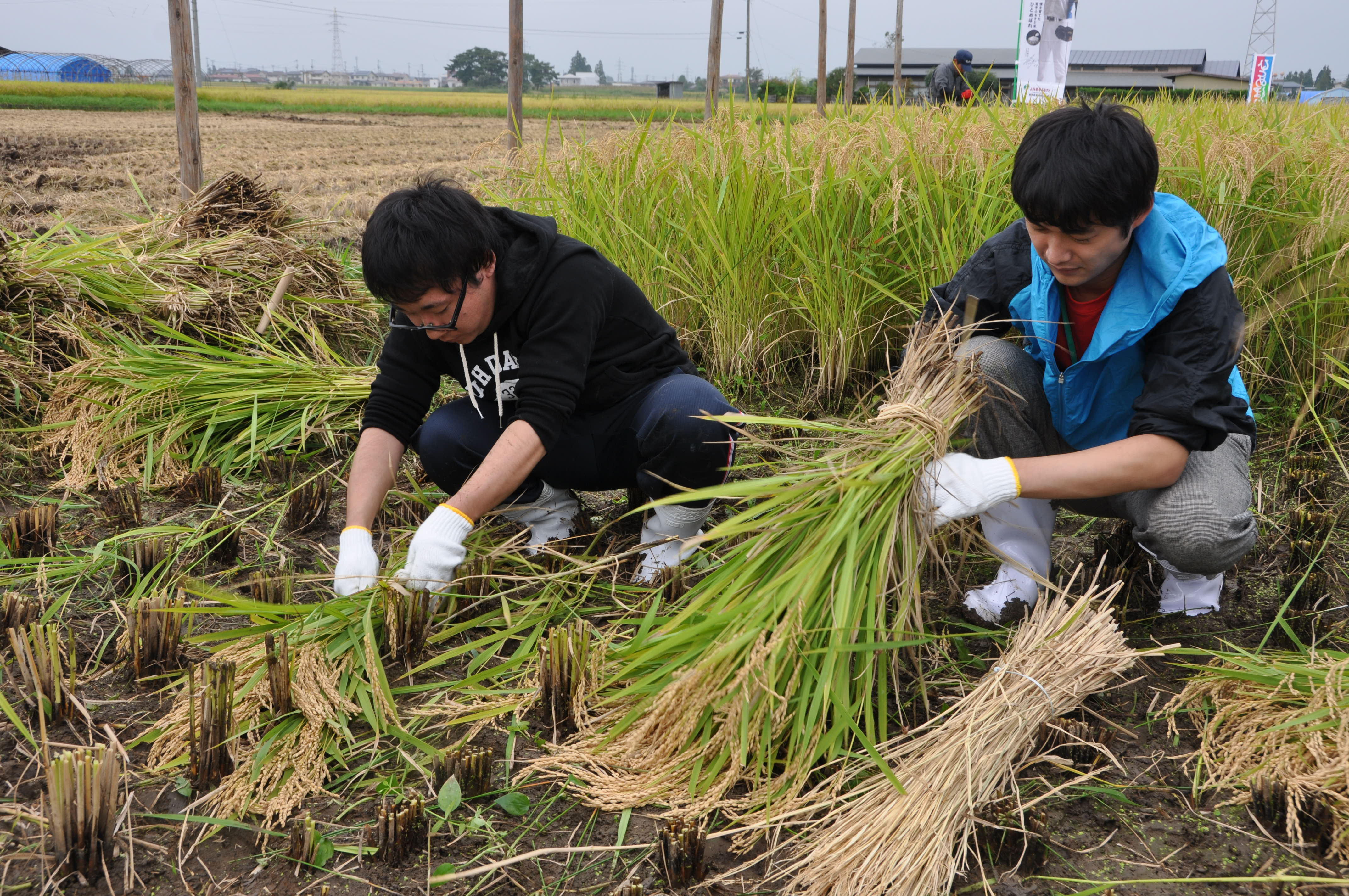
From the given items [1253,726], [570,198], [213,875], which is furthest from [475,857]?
[570,198]

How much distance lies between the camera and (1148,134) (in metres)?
1.63

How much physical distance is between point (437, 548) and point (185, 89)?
387 centimetres

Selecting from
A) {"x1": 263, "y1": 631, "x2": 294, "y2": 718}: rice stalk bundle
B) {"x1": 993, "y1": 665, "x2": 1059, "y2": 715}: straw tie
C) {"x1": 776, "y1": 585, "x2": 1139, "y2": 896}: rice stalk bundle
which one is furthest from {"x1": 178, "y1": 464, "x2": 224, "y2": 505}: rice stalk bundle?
{"x1": 993, "y1": 665, "x2": 1059, "y2": 715}: straw tie

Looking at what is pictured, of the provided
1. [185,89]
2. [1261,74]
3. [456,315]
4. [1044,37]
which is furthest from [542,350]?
[1261,74]

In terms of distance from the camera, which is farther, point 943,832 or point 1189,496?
point 1189,496

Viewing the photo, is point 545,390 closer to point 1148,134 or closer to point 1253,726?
point 1148,134

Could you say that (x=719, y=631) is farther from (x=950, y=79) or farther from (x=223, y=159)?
(x=223, y=159)

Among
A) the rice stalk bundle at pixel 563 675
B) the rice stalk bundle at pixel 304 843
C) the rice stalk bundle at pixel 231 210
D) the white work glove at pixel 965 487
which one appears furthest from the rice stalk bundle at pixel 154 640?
the rice stalk bundle at pixel 231 210

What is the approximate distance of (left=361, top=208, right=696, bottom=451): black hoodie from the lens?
2.02 m

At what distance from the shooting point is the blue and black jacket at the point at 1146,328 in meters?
1.67

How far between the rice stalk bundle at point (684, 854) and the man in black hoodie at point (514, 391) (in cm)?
64

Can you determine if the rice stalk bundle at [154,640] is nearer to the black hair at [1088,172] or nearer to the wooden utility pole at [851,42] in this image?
the black hair at [1088,172]

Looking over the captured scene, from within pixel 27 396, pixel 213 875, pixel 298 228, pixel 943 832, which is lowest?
pixel 213 875

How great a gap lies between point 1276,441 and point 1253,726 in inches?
63.5
